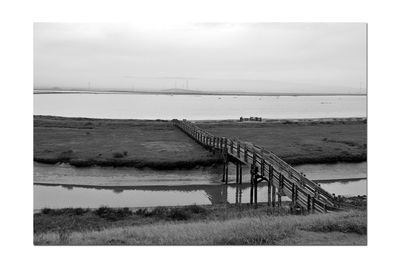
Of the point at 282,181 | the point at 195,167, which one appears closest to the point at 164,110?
the point at 195,167

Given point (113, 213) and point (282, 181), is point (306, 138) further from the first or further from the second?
point (113, 213)

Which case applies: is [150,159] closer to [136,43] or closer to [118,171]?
[118,171]

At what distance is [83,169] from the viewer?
27.2 metres

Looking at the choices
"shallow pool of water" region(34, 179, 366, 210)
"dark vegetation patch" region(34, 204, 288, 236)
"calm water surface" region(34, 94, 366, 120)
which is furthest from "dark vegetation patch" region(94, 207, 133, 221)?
"calm water surface" region(34, 94, 366, 120)

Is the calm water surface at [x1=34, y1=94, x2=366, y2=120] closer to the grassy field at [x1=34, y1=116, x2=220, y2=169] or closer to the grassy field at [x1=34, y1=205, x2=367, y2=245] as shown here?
the grassy field at [x1=34, y1=116, x2=220, y2=169]

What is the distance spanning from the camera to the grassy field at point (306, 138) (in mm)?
31250

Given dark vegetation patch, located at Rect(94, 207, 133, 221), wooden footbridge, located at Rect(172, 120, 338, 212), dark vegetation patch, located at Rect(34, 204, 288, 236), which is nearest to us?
wooden footbridge, located at Rect(172, 120, 338, 212)

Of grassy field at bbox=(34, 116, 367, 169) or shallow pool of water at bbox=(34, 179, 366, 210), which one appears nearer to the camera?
shallow pool of water at bbox=(34, 179, 366, 210)

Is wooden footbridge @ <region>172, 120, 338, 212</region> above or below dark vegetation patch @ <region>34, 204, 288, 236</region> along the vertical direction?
above

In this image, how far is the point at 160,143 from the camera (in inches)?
1416

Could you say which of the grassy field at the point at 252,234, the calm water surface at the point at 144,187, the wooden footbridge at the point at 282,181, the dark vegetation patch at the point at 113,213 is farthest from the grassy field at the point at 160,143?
the grassy field at the point at 252,234

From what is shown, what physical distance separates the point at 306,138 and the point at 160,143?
15.0 m

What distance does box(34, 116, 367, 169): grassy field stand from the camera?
28734mm
